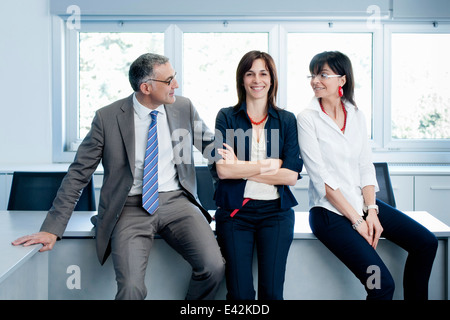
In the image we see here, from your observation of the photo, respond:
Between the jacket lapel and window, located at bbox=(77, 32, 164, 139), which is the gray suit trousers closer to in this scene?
the jacket lapel

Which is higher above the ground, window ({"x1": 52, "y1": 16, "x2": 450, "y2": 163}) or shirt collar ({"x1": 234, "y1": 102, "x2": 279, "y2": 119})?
window ({"x1": 52, "y1": 16, "x2": 450, "y2": 163})

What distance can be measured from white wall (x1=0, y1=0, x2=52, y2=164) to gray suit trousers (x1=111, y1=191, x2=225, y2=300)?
7.45 feet

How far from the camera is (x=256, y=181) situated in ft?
6.75

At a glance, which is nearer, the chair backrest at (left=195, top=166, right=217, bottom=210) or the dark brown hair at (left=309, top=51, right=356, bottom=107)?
the dark brown hair at (left=309, top=51, right=356, bottom=107)

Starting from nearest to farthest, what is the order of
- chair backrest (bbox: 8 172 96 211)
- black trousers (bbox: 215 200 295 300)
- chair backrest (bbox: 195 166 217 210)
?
black trousers (bbox: 215 200 295 300), chair backrest (bbox: 8 172 96 211), chair backrest (bbox: 195 166 217 210)

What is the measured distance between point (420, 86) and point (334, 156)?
7.85ft

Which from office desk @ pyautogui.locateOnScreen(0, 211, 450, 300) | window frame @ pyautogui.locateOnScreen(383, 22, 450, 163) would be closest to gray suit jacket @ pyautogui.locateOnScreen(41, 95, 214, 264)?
office desk @ pyautogui.locateOnScreen(0, 211, 450, 300)

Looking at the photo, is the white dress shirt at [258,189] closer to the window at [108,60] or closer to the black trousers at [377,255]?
the black trousers at [377,255]

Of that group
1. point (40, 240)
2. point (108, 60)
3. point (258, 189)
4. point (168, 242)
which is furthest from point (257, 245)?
point (108, 60)

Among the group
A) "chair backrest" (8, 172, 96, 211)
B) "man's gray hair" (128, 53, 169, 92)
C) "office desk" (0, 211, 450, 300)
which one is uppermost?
"man's gray hair" (128, 53, 169, 92)

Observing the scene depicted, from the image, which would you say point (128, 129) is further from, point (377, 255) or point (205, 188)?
point (377, 255)

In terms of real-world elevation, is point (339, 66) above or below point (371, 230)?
above

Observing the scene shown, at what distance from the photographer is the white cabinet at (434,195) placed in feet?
11.8

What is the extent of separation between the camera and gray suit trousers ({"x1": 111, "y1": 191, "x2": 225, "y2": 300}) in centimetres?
184
